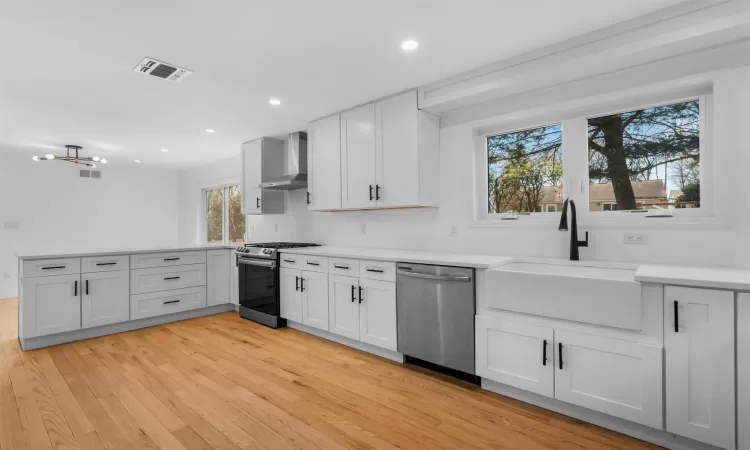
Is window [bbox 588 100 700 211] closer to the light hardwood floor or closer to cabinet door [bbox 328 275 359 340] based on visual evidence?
the light hardwood floor

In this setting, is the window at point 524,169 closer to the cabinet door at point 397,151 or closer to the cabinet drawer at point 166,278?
the cabinet door at point 397,151

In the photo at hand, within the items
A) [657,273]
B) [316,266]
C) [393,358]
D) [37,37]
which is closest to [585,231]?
[657,273]

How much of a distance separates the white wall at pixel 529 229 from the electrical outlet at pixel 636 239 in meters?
0.03

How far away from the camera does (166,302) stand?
14.3ft

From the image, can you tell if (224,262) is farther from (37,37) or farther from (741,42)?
(741,42)

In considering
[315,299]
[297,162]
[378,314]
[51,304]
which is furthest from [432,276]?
[51,304]

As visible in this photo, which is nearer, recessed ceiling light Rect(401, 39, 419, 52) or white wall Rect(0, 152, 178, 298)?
recessed ceiling light Rect(401, 39, 419, 52)

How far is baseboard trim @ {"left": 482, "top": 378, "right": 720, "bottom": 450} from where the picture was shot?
6.11 feet

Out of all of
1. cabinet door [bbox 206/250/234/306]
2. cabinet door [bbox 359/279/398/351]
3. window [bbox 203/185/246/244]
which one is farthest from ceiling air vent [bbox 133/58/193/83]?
window [bbox 203/185/246/244]

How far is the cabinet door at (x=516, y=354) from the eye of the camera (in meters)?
2.22

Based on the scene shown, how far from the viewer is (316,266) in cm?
367

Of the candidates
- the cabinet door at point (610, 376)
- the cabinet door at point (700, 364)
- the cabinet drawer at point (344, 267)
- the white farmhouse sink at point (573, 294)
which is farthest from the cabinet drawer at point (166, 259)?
the cabinet door at point (700, 364)

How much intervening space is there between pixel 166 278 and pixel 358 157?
2.73 metres

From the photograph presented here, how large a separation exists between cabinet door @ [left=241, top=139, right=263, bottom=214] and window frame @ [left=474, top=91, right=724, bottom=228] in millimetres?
2973
